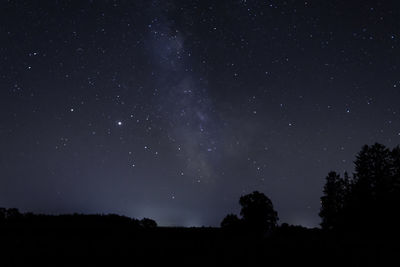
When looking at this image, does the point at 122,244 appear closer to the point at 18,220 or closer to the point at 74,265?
the point at 74,265

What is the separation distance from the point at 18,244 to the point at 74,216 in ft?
43.4

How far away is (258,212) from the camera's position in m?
39.8

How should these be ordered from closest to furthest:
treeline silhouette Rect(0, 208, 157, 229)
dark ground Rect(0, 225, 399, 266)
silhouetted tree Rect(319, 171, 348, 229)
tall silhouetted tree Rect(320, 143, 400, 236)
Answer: dark ground Rect(0, 225, 399, 266), treeline silhouette Rect(0, 208, 157, 229), tall silhouetted tree Rect(320, 143, 400, 236), silhouetted tree Rect(319, 171, 348, 229)

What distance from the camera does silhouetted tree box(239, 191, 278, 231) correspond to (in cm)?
3929

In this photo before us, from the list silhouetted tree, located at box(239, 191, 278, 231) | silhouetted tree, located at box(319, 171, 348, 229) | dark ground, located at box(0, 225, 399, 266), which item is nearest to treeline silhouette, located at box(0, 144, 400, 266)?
dark ground, located at box(0, 225, 399, 266)

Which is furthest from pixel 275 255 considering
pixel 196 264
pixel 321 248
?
pixel 196 264

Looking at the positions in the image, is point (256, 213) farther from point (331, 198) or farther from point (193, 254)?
point (193, 254)

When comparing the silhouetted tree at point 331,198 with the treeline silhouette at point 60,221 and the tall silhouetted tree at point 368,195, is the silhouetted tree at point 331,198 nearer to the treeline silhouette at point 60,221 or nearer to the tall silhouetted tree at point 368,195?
the tall silhouetted tree at point 368,195

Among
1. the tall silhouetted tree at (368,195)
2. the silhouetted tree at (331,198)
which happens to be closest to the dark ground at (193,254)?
the tall silhouetted tree at (368,195)

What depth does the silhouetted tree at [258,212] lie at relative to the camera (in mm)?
39287

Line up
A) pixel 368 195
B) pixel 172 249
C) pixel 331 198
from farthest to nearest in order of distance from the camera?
pixel 331 198
pixel 368 195
pixel 172 249

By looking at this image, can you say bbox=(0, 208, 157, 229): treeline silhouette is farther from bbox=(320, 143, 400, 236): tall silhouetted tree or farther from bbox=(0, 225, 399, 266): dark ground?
bbox=(320, 143, 400, 236): tall silhouetted tree

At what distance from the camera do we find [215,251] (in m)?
11.5

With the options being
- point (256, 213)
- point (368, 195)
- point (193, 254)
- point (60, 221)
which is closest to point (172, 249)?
point (193, 254)
